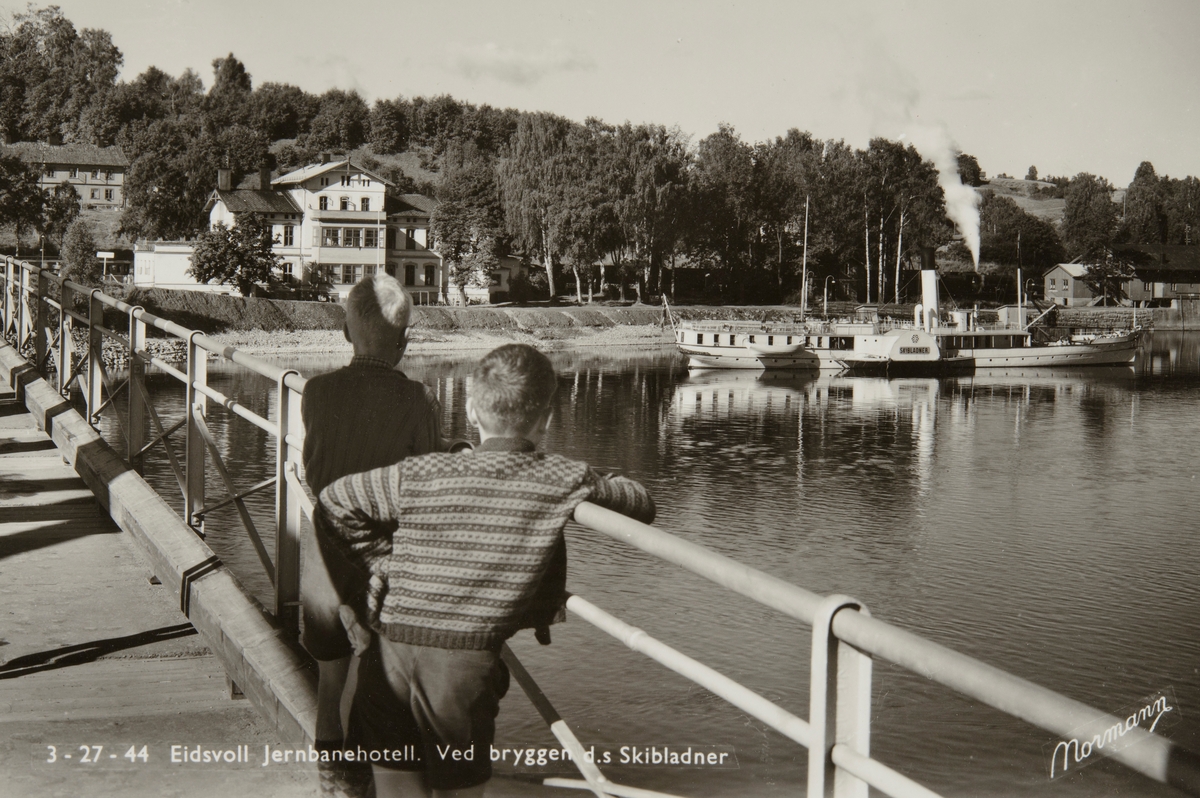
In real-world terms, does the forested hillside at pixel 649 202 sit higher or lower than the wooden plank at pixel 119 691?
higher

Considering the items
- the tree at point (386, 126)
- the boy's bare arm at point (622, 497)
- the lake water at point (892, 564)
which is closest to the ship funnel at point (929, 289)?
the lake water at point (892, 564)

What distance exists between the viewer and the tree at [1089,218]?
91625 mm

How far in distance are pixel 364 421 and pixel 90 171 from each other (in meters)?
115

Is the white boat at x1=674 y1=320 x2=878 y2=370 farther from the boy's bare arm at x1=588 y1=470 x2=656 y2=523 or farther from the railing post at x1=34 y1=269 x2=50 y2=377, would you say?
the boy's bare arm at x1=588 y1=470 x2=656 y2=523

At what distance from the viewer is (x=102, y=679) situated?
3883 millimetres

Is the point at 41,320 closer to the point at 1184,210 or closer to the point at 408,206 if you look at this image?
the point at 408,206

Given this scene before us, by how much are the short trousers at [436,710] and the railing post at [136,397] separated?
380 centimetres

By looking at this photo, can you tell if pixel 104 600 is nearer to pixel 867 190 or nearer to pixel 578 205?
pixel 578 205

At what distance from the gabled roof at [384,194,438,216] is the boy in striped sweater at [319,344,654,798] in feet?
235

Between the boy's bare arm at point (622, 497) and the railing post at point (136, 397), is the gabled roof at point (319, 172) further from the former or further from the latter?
the boy's bare arm at point (622, 497)

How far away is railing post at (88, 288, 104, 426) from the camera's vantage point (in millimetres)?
6809

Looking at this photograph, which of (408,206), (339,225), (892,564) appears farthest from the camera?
(408,206)

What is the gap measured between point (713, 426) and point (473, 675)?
30113mm

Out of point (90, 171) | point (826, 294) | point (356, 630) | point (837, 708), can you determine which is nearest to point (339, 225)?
point (826, 294)
